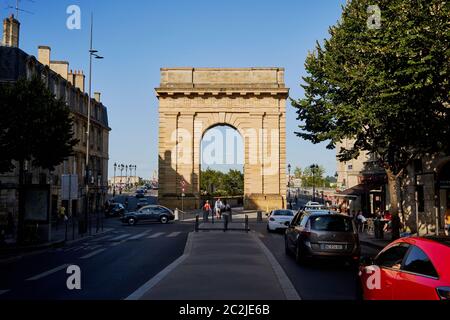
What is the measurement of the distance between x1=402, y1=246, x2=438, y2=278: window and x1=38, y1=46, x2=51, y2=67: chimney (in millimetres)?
46848

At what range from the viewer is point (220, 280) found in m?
9.53

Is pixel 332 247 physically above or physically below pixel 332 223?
below

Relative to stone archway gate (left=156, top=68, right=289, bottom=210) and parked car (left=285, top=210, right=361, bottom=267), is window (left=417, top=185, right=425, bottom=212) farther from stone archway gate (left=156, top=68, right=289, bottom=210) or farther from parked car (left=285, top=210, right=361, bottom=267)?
stone archway gate (left=156, top=68, right=289, bottom=210)

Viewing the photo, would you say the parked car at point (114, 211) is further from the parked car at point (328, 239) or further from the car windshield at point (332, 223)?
the car windshield at point (332, 223)

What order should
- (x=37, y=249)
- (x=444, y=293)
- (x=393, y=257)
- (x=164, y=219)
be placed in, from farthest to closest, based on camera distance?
(x=164, y=219) → (x=37, y=249) → (x=393, y=257) → (x=444, y=293)

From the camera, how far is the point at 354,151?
2308 centimetres

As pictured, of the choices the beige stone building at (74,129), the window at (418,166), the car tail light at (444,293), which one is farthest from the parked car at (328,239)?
the window at (418,166)

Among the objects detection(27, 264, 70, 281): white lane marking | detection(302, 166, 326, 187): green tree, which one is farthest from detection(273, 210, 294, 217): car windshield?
detection(302, 166, 326, 187): green tree

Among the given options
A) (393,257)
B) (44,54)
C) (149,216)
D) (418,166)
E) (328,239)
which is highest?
(44,54)

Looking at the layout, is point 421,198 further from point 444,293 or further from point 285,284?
point 444,293

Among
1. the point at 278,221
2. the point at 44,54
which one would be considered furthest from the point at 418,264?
the point at 44,54

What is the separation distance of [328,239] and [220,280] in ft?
14.6

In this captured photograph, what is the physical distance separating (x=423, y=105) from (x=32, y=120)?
16027 millimetres

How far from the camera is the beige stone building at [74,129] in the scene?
34419 millimetres
